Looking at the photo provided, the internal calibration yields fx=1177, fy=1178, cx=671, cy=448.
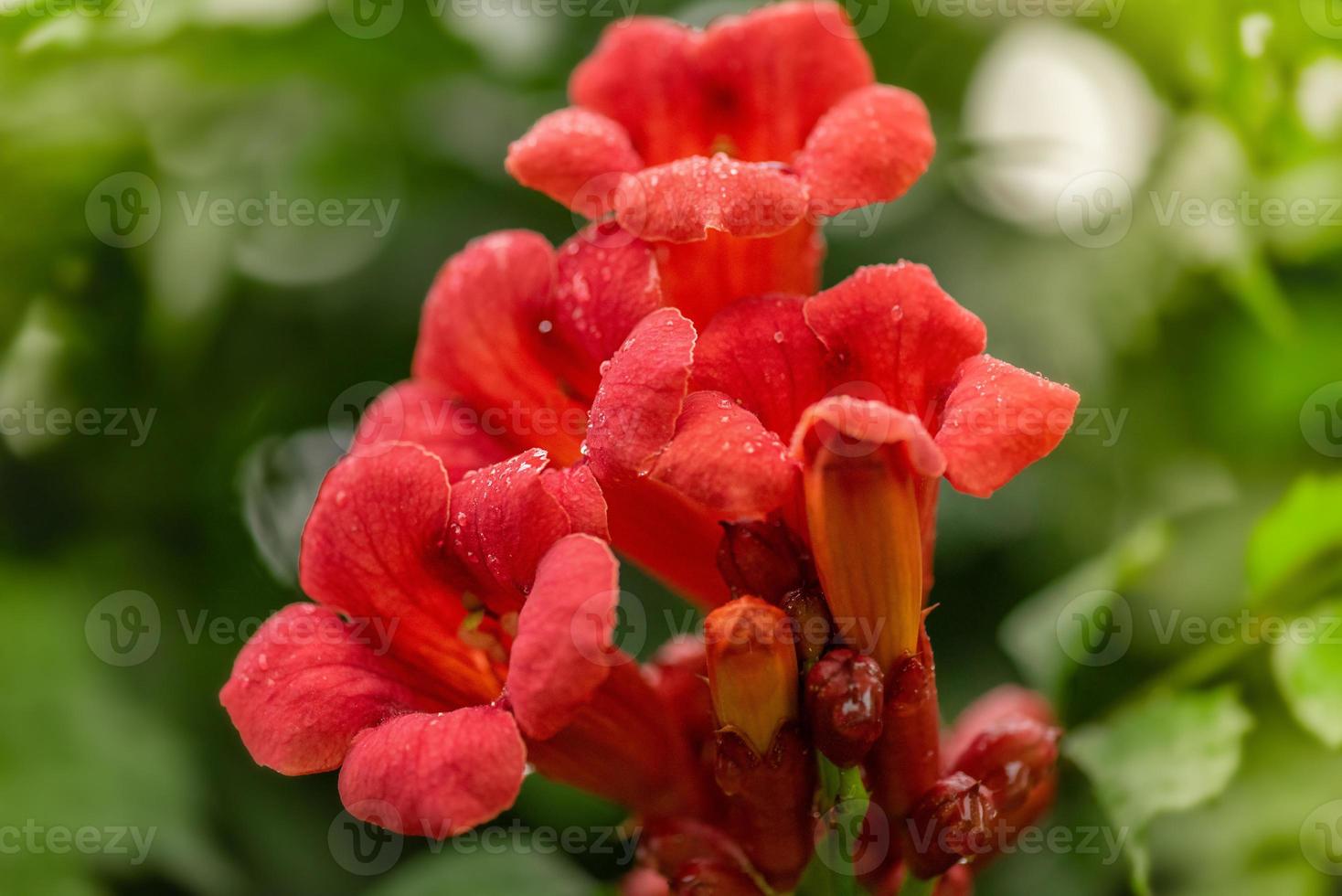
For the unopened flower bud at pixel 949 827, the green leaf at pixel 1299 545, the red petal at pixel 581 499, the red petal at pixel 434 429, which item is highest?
the red petal at pixel 581 499

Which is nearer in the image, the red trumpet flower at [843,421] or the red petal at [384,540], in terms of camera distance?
the red trumpet flower at [843,421]

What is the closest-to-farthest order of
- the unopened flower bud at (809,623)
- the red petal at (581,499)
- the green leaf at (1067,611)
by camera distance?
1. the red petal at (581,499)
2. the unopened flower bud at (809,623)
3. the green leaf at (1067,611)

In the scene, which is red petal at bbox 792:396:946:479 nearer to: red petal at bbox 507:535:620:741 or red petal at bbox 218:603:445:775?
red petal at bbox 507:535:620:741

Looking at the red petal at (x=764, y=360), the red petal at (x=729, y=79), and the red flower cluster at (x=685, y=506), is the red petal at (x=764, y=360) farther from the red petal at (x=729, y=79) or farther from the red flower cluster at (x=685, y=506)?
the red petal at (x=729, y=79)

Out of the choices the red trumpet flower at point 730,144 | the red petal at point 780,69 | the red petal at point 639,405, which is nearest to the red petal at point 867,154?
the red trumpet flower at point 730,144

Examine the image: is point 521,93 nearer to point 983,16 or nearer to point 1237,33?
point 983,16

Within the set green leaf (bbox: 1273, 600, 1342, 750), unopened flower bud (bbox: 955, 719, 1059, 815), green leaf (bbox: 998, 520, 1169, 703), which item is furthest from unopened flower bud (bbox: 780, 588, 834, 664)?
green leaf (bbox: 1273, 600, 1342, 750)

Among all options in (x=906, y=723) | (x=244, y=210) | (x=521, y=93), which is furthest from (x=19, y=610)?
(x=906, y=723)
